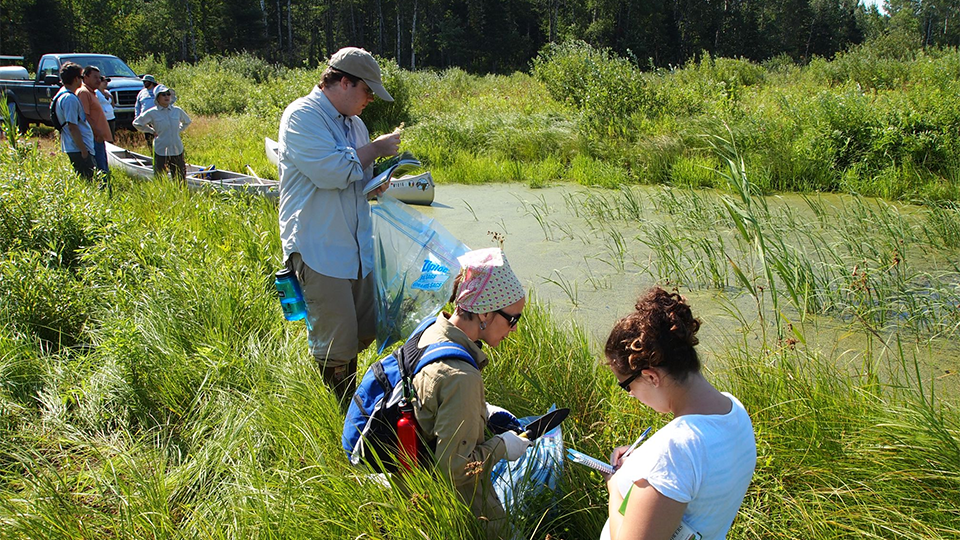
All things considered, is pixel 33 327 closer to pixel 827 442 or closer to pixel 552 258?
pixel 552 258

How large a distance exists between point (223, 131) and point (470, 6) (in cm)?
4142

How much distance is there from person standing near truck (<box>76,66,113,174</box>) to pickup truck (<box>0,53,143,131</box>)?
7386 mm

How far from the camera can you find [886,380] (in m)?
3.77

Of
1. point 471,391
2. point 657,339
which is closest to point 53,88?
point 471,391

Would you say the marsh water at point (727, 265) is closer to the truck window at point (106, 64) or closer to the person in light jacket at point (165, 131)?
the person in light jacket at point (165, 131)

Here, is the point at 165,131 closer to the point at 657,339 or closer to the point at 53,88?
the point at 657,339

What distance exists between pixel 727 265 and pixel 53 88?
15.6 metres

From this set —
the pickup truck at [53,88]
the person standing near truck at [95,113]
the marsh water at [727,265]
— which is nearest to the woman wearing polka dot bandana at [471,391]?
the marsh water at [727,265]

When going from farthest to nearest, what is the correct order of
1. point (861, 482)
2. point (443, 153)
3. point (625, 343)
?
point (443, 153) < point (861, 482) < point (625, 343)

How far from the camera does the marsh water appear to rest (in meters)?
4.16

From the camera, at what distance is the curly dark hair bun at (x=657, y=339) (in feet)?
5.26

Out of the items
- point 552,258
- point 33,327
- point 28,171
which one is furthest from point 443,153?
point 33,327

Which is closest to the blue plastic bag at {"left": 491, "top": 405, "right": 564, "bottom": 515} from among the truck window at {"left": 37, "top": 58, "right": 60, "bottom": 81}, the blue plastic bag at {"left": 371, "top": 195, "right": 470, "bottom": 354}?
the blue plastic bag at {"left": 371, "top": 195, "right": 470, "bottom": 354}

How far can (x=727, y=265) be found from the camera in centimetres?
566
